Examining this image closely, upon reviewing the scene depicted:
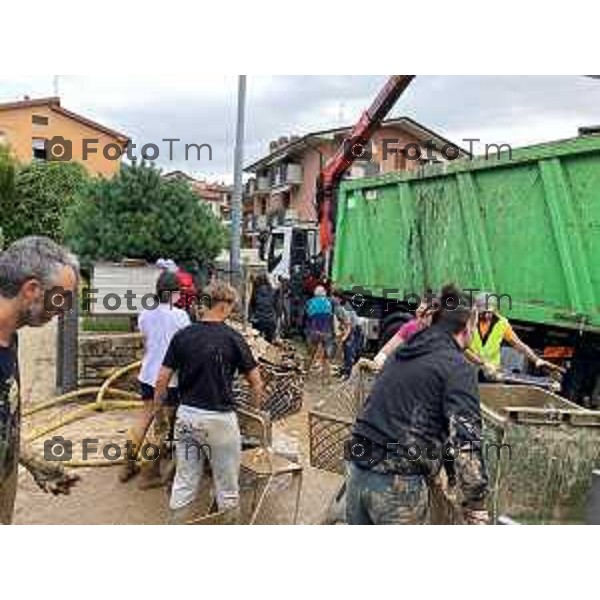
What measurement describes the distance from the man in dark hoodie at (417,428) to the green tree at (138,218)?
29.0 ft

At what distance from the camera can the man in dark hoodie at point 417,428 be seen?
3.29m

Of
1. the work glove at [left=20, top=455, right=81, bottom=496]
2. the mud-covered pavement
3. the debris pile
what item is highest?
the work glove at [left=20, top=455, right=81, bottom=496]

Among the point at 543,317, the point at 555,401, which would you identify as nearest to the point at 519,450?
the point at 555,401

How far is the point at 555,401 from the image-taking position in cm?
501

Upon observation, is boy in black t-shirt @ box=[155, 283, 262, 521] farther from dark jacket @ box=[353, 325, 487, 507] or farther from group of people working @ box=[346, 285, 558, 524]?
dark jacket @ box=[353, 325, 487, 507]

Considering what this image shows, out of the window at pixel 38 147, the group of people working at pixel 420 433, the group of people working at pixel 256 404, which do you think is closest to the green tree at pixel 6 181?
the window at pixel 38 147

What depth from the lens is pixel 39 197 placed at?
29094 mm

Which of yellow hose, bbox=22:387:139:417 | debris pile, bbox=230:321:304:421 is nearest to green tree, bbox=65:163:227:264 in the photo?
yellow hose, bbox=22:387:139:417

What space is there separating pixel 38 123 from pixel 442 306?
123 ft

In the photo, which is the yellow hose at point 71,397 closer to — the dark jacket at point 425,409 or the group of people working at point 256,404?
the group of people working at point 256,404

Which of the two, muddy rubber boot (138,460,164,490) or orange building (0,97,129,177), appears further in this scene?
orange building (0,97,129,177)

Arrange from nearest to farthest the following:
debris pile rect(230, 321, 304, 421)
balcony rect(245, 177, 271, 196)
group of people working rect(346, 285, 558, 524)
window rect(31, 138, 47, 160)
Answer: group of people working rect(346, 285, 558, 524) → debris pile rect(230, 321, 304, 421) → window rect(31, 138, 47, 160) → balcony rect(245, 177, 271, 196)

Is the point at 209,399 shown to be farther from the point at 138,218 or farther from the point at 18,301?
the point at 138,218

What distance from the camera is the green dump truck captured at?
7387 mm
